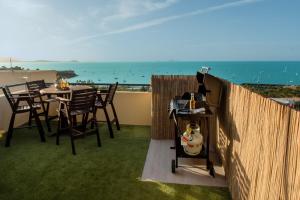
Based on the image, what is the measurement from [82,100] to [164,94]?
141 centimetres

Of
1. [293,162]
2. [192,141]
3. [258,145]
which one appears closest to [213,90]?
[192,141]

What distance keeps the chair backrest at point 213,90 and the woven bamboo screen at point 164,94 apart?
40.8 inches

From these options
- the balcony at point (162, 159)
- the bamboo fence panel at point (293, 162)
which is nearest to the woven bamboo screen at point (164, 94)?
the balcony at point (162, 159)

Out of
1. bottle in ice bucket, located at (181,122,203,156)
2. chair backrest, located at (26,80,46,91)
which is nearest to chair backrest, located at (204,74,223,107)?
bottle in ice bucket, located at (181,122,203,156)

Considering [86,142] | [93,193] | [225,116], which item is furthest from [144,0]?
[93,193]

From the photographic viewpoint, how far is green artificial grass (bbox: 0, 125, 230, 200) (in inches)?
95.6

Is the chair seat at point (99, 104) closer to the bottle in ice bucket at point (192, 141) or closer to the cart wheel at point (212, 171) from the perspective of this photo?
the bottle in ice bucket at point (192, 141)

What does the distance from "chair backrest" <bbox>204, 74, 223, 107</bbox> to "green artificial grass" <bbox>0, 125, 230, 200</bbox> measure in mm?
1044

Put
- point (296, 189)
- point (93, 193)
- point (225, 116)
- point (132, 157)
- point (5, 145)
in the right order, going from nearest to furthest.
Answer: point (296, 189), point (93, 193), point (225, 116), point (132, 157), point (5, 145)

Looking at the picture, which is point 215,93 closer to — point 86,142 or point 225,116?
point 225,116

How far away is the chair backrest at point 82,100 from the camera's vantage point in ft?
11.3

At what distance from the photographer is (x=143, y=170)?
2951 mm

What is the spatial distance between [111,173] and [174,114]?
1.12m

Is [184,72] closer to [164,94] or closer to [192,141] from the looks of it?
[164,94]
